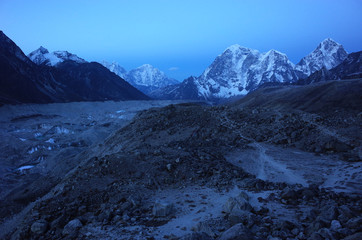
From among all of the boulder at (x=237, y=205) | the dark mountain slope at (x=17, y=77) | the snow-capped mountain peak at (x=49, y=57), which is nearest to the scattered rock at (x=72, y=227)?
the boulder at (x=237, y=205)

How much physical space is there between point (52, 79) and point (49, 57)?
1573 inches

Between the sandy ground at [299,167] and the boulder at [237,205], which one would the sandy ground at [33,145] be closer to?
the sandy ground at [299,167]

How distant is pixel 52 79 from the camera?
360ft

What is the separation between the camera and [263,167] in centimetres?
1343

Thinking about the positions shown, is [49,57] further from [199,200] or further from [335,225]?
[335,225]

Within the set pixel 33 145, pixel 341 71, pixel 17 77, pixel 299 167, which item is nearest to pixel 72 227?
pixel 299 167

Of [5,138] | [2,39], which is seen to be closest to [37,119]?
[5,138]

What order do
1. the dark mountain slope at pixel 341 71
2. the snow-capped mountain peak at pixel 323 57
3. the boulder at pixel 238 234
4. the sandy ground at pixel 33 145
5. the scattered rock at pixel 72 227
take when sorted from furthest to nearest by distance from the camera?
the snow-capped mountain peak at pixel 323 57 → the dark mountain slope at pixel 341 71 → the sandy ground at pixel 33 145 → the scattered rock at pixel 72 227 → the boulder at pixel 238 234

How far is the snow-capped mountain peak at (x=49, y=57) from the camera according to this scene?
136375 millimetres

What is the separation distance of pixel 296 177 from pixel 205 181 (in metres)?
4.37

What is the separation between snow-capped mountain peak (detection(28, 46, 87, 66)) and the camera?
5369 inches

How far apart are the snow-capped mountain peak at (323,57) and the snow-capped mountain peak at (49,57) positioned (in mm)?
149598

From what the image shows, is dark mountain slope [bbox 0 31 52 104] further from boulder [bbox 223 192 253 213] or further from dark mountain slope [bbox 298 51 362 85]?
dark mountain slope [bbox 298 51 362 85]

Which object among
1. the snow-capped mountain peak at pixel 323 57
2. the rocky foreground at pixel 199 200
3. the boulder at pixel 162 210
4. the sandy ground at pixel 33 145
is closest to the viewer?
the rocky foreground at pixel 199 200
